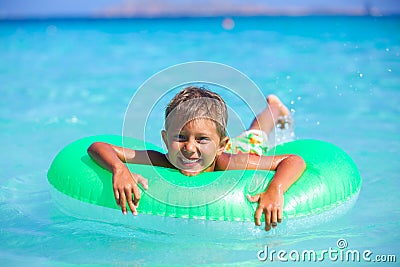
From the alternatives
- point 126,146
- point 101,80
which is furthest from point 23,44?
point 126,146

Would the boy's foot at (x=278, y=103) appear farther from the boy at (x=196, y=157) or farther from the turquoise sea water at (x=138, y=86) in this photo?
the boy at (x=196, y=157)

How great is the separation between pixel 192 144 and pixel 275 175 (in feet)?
1.74

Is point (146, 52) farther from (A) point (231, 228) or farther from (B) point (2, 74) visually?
(A) point (231, 228)

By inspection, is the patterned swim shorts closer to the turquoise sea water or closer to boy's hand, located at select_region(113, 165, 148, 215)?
the turquoise sea water

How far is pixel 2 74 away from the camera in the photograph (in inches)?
410

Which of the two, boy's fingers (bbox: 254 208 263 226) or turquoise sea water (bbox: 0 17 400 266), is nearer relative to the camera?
boy's fingers (bbox: 254 208 263 226)

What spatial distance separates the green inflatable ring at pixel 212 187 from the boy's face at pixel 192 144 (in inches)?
2.9

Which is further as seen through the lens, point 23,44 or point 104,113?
point 23,44

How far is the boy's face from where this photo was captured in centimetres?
336

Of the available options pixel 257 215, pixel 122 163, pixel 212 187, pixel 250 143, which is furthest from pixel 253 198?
pixel 250 143

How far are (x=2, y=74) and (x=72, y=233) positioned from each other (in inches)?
294

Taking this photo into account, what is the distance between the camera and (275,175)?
346 cm

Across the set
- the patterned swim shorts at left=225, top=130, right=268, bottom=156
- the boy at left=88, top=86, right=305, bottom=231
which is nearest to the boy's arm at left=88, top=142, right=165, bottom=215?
the boy at left=88, top=86, right=305, bottom=231

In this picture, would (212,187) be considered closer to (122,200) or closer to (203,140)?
(203,140)
